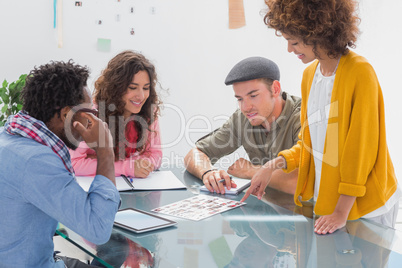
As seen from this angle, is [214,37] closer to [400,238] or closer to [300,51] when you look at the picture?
[300,51]

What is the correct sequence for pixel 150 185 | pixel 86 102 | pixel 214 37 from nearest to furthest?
pixel 86 102 → pixel 150 185 → pixel 214 37

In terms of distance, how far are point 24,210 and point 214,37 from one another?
9.14 feet

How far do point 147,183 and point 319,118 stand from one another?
0.85 m

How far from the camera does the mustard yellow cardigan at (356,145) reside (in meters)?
1.30

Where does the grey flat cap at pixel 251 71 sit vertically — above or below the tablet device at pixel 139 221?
above

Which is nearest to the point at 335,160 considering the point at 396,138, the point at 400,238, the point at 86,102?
the point at 400,238

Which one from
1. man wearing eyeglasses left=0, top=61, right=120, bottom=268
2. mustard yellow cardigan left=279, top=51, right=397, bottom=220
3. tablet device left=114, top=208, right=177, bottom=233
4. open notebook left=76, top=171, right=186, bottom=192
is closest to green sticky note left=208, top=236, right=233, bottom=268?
tablet device left=114, top=208, right=177, bottom=233

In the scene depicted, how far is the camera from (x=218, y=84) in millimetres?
3662

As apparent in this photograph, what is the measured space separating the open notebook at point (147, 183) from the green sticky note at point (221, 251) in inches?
25.2

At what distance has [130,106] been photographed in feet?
7.63

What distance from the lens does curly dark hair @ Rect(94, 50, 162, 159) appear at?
2275mm

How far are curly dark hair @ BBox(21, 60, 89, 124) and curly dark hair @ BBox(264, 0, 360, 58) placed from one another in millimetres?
714

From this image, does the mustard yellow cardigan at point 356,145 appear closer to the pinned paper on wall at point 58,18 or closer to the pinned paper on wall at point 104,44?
the pinned paper on wall at point 104,44

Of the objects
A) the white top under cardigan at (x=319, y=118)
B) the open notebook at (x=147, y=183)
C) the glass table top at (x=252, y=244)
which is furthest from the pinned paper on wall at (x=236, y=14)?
the glass table top at (x=252, y=244)
